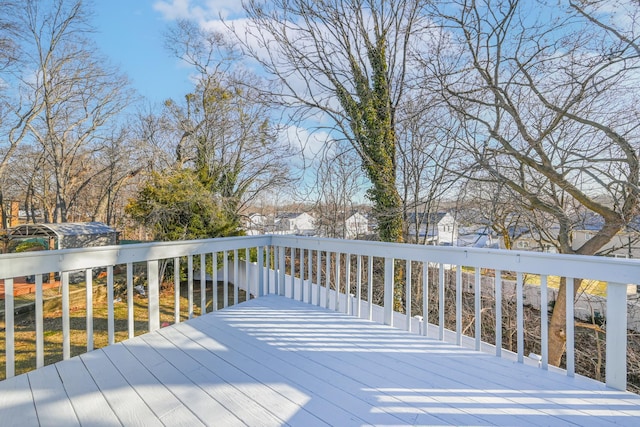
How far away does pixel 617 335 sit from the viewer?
1812 millimetres

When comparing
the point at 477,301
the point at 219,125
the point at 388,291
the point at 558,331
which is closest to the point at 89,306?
the point at 388,291

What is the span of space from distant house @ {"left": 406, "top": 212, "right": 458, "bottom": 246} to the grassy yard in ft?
15.0

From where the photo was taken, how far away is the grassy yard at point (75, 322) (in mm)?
4902

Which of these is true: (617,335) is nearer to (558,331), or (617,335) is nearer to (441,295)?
(441,295)

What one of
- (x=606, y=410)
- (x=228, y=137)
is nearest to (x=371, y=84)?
(x=228, y=137)

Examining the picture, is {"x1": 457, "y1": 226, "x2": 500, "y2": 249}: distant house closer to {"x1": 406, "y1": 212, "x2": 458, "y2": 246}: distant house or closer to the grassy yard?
{"x1": 406, "y1": 212, "x2": 458, "y2": 246}: distant house

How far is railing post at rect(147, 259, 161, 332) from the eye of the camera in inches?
102

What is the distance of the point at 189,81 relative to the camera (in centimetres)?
1072

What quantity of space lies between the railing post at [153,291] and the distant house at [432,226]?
5.34 meters

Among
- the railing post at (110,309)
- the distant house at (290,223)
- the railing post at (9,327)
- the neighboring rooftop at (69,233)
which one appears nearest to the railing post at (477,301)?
the railing post at (110,309)

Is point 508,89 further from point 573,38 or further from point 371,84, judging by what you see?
point 371,84

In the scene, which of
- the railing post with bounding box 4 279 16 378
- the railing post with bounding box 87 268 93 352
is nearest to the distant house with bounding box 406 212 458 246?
the railing post with bounding box 87 268 93 352

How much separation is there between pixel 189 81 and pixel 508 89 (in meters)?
9.68

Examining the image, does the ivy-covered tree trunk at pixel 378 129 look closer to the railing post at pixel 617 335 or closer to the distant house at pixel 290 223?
the distant house at pixel 290 223
